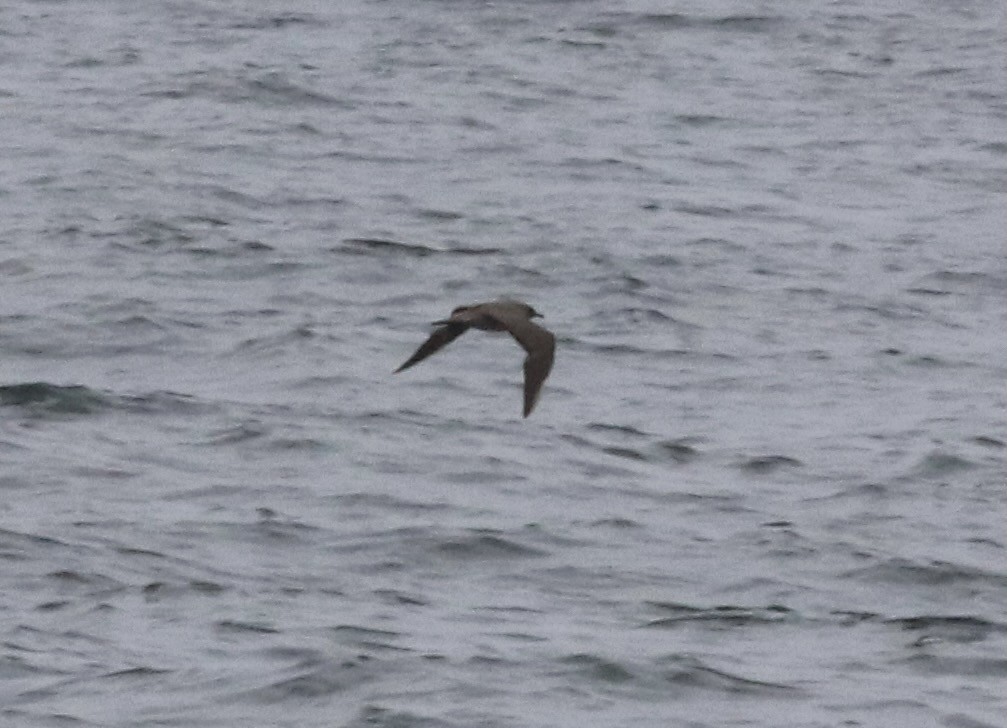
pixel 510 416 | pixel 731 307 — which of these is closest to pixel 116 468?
pixel 510 416

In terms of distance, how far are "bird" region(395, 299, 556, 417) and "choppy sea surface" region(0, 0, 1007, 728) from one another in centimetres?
143

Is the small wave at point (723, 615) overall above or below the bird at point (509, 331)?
below

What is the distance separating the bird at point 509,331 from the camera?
1007 centimetres

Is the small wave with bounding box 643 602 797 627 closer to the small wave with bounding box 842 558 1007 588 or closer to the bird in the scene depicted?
the small wave with bounding box 842 558 1007 588

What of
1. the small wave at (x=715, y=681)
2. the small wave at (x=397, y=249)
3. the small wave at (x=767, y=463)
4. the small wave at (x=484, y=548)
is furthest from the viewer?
the small wave at (x=397, y=249)

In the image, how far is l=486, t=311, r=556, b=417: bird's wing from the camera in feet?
33.0

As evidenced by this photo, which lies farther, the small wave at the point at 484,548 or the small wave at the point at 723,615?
the small wave at the point at 484,548

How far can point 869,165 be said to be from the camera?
20.8 meters

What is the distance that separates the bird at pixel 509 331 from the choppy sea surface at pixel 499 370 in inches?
56.3

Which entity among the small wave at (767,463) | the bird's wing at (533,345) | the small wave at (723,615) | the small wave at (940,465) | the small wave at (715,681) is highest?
the bird's wing at (533,345)

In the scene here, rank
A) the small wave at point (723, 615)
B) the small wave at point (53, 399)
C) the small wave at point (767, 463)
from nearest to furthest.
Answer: the small wave at point (723, 615) < the small wave at point (767, 463) < the small wave at point (53, 399)

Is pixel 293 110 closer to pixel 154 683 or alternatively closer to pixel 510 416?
pixel 510 416

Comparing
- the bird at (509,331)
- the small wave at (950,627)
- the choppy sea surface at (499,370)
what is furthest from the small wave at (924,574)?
the bird at (509,331)

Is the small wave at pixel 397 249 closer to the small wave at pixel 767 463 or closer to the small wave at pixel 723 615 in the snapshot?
the small wave at pixel 767 463
